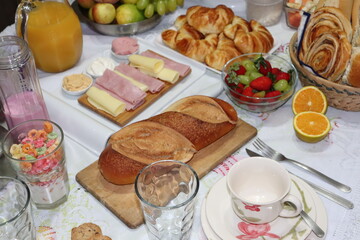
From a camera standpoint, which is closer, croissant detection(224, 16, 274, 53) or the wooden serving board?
the wooden serving board

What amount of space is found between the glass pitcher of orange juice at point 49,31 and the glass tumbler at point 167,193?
681 millimetres

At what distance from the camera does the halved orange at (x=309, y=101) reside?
1.40m

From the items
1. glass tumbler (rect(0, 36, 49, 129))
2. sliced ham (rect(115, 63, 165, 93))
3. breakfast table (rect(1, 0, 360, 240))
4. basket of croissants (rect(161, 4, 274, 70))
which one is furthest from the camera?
basket of croissants (rect(161, 4, 274, 70))

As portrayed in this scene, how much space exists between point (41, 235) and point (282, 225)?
1.85 ft

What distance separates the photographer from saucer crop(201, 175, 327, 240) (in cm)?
104

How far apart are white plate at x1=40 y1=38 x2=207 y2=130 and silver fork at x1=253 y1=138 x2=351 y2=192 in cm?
32

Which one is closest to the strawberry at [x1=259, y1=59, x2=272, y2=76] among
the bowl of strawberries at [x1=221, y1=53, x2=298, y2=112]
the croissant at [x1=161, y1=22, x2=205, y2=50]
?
the bowl of strawberries at [x1=221, y1=53, x2=298, y2=112]

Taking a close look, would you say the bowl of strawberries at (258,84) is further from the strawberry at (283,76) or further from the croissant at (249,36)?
the croissant at (249,36)

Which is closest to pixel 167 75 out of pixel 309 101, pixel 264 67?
pixel 264 67

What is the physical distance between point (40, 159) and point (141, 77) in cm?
53

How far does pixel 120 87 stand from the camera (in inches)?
58.5

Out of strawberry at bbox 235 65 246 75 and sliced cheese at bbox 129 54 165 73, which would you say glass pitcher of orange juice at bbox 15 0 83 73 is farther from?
strawberry at bbox 235 65 246 75

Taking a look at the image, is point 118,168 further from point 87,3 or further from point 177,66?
point 87,3

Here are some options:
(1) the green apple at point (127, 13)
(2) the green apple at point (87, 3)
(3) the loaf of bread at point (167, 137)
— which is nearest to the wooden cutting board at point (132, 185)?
(3) the loaf of bread at point (167, 137)
